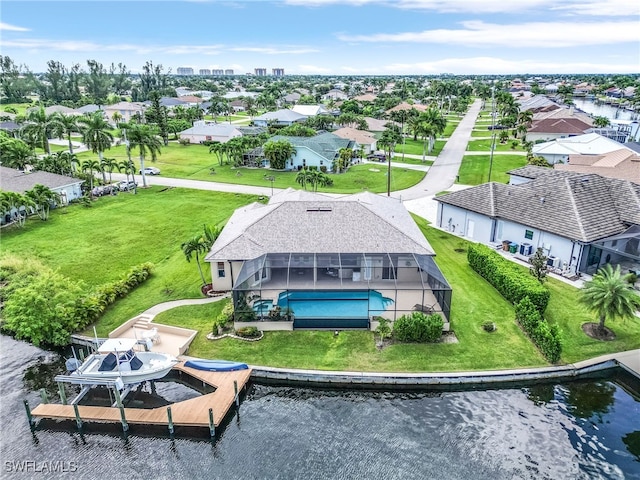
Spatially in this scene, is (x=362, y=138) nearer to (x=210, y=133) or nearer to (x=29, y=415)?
(x=210, y=133)

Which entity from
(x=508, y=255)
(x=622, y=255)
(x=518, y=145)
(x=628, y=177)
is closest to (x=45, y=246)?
(x=508, y=255)

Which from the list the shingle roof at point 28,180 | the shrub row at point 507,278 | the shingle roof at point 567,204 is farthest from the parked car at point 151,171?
the shrub row at point 507,278

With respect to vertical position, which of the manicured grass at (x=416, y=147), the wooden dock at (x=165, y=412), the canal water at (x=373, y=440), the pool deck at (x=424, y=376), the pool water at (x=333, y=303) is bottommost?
the canal water at (x=373, y=440)

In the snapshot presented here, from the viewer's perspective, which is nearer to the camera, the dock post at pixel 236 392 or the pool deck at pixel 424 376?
the dock post at pixel 236 392

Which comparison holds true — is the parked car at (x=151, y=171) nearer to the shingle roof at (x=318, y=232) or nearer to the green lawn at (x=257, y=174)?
the green lawn at (x=257, y=174)

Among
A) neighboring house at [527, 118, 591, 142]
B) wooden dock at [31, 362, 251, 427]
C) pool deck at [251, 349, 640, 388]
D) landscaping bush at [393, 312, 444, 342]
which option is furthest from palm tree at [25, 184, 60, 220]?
neighboring house at [527, 118, 591, 142]

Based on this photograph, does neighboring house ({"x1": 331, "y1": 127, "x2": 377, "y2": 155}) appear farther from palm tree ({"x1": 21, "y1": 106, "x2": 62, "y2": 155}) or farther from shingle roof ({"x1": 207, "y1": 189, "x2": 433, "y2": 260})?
shingle roof ({"x1": 207, "y1": 189, "x2": 433, "y2": 260})
